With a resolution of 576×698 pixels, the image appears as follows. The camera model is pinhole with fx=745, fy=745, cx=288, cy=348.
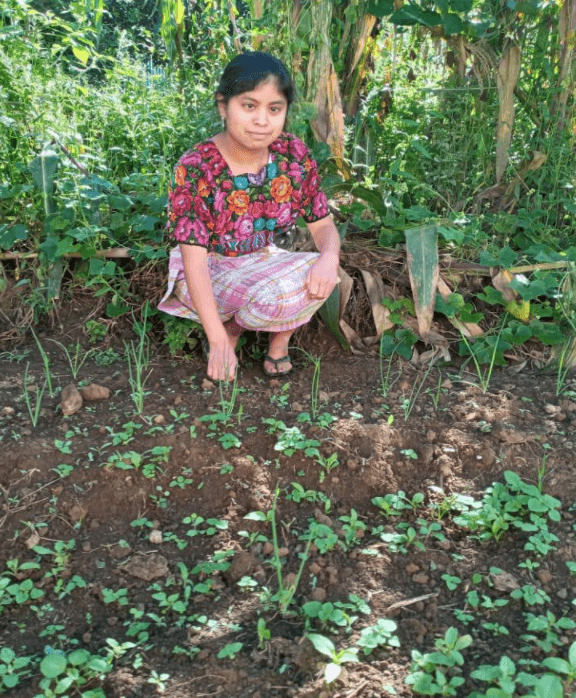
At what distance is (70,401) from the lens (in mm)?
2369

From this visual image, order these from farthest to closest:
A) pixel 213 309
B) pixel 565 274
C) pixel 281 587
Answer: pixel 565 274
pixel 213 309
pixel 281 587

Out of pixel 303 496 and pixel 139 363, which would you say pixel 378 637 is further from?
pixel 139 363

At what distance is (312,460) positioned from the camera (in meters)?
2.20

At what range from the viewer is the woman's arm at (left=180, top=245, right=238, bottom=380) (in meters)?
2.40

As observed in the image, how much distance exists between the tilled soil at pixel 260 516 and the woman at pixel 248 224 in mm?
219

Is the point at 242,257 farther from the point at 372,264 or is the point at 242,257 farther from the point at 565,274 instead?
the point at 565,274

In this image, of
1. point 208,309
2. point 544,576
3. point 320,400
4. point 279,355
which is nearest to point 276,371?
point 279,355

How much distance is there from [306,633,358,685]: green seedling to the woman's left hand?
123 cm

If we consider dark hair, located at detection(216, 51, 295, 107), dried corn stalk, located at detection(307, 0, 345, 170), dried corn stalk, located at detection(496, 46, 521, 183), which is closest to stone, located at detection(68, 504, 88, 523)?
dark hair, located at detection(216, 51, 295, 107)

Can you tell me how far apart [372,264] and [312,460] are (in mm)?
1127

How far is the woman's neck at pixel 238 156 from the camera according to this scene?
2.44 meters

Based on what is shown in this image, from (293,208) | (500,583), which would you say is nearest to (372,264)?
(293,208)

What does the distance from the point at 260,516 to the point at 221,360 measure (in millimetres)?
670

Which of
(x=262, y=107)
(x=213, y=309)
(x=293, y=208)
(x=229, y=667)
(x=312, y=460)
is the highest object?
(x=262, y=107)
